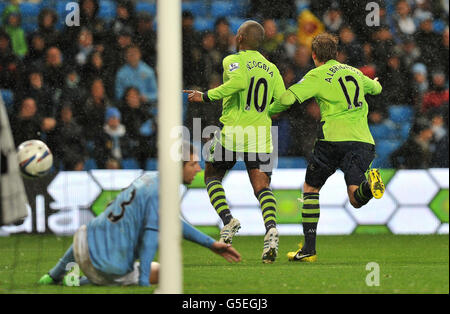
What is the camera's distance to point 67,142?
10.0 meters

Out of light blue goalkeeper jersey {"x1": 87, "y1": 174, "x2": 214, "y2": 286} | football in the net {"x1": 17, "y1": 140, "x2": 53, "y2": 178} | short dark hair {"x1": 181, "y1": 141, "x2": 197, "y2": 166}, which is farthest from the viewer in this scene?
football in the net {"x1": 17, "y1": 140, "x2": 53, "y2": 178}

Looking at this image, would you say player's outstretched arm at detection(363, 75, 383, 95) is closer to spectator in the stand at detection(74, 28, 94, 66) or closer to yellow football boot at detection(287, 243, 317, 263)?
yellow football boot at detection(287, 243, 317, 263)

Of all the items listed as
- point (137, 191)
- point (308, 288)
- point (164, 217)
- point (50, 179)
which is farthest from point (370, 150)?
point (50, 179)

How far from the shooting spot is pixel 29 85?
33.9 ft

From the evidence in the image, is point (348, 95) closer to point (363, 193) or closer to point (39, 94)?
point (363, 193)

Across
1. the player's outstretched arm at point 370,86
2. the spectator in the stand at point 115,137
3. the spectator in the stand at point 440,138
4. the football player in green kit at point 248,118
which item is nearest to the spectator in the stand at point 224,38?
the spectator in the stand at point 115,137

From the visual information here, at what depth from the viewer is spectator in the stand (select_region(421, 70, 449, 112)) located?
10.8 m

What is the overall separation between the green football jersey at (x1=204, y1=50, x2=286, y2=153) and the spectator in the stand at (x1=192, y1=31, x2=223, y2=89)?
2.67 meters

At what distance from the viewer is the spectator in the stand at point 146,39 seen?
1072 centimetres

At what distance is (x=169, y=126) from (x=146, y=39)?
19.7 ft

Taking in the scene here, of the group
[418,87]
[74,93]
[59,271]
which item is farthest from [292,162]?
[59,271]

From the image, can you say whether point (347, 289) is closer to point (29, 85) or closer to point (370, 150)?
point (370, 150)

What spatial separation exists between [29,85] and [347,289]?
5389 millimetres

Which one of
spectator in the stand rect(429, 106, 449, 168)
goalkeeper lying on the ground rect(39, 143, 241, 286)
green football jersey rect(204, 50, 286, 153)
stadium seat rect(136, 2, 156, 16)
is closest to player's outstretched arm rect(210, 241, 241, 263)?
goalkeeper lying on the ground rect(39, 143, 241, 286)
